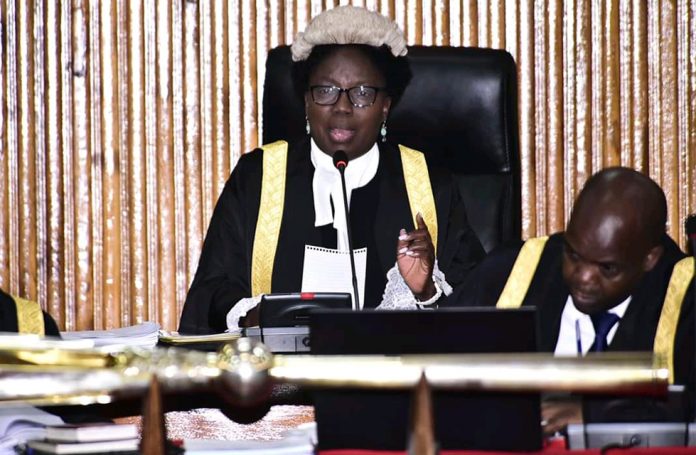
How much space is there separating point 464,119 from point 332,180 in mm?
390

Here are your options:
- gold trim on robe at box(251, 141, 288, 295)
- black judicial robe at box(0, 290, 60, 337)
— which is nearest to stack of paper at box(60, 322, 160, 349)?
black judicial robe at box(0, 290, 60, 337)

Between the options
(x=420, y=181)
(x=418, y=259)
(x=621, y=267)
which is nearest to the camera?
(x=621, y=267)

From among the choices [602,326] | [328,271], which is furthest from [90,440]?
[328,271]

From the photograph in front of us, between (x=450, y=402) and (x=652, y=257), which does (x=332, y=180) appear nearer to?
(x=652, y=257)

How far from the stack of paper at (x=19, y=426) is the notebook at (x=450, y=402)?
0.40 m

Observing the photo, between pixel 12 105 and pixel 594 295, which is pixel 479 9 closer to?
pixel 12 105

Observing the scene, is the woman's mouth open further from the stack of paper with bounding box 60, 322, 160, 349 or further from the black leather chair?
the stack of paper with bounding box 60, 322, 160, 349

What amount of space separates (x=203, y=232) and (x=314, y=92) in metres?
0.83

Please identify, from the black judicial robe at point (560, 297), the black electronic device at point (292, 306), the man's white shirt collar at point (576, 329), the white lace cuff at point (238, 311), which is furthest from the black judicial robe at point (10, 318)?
the man's white shirt collar at point (576, 329)

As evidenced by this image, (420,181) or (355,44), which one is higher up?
(355,44)

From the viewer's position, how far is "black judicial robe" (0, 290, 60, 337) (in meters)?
1.98

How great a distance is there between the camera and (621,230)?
190 cm

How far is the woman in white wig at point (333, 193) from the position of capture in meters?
2.74

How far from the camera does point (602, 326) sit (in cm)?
194
